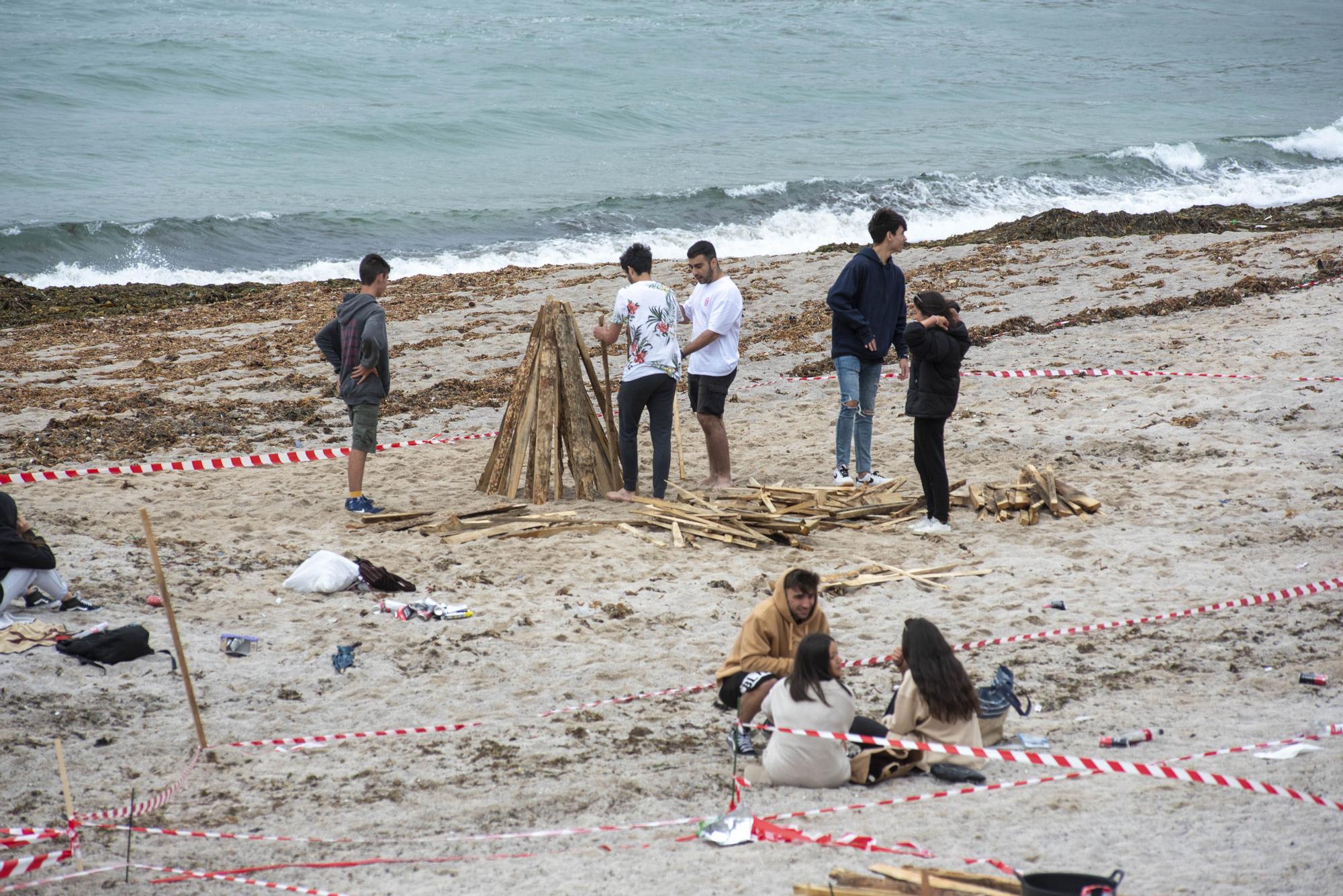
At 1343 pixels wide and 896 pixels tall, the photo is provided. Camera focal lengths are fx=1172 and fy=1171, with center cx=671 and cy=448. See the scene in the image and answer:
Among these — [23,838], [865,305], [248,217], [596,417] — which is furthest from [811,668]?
[248,217]

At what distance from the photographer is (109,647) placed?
237 inches

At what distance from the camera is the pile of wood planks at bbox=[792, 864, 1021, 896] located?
3.57m

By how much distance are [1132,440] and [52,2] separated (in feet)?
164

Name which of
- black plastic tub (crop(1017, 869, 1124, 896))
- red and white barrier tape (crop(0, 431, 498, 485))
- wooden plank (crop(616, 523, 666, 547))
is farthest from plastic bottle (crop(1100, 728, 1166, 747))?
red and white barrier tape (crop(0, 431, 498, 485))

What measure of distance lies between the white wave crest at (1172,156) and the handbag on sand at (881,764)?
3037cm

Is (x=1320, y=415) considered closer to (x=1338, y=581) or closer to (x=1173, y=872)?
(x=1338, y=581)

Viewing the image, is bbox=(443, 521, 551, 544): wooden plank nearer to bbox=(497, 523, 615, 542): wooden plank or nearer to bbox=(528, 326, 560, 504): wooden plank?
bbox=(497, 523, 615, 542): wooden plank

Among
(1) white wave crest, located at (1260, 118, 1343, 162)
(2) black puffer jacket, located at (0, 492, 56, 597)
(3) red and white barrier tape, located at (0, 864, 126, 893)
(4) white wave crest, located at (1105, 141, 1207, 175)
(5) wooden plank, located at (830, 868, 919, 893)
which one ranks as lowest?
(3) red and white barrier tape, located at (0, 864, 126, 893)

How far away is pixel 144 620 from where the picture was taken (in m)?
6.56

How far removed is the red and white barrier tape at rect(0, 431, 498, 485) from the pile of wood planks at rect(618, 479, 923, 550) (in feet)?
8.52

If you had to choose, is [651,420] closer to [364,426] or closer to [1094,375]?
[364,426]

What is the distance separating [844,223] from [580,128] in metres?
12.7

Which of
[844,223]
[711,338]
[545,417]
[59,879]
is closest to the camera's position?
[59,879]

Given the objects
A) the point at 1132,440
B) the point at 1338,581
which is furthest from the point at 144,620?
the point at 1132,440
